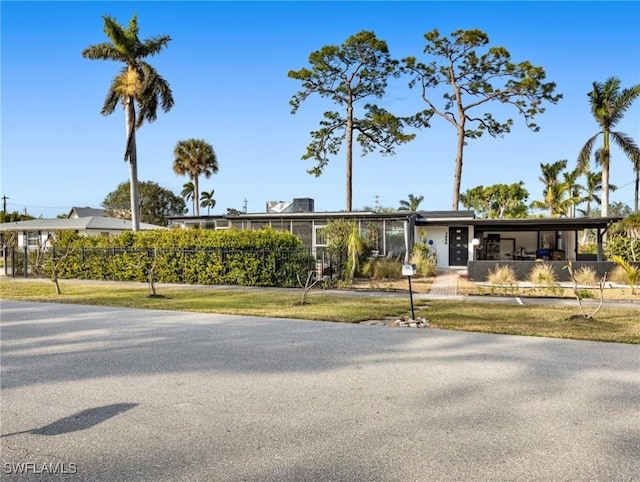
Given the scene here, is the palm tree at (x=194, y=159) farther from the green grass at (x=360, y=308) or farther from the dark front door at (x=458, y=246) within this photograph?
the green grass at (x=360, y=308)

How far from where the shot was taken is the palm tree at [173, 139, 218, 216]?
4050 cm

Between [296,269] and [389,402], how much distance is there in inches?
426

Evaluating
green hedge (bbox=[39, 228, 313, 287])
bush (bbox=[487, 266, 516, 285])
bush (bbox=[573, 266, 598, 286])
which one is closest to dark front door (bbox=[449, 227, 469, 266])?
bush (bbox=[487, 266, 516, 285])

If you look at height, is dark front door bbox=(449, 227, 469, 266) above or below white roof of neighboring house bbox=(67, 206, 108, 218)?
below

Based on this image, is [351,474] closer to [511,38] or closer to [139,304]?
[139,304]

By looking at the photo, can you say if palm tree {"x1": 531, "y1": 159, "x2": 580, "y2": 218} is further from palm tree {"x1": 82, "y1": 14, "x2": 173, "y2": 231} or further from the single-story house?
palm tree {"x1": 82, "y1": 14, "x2": 173, "y2": 231}

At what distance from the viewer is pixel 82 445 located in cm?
338

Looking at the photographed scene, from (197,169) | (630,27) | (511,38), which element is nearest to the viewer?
(630,27)

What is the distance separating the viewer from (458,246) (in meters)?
24.2

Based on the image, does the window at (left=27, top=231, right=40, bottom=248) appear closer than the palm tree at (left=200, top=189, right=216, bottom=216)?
Yes

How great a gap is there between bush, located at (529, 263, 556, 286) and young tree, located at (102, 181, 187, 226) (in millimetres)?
42829

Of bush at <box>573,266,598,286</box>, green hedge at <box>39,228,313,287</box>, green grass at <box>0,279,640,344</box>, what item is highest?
green hedge at <box>39,228,313,287</box>

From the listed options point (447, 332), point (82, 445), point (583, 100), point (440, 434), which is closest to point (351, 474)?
point (440, 434)

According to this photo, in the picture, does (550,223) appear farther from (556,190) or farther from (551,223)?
(556,190)
